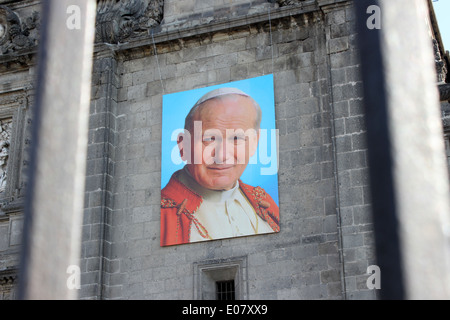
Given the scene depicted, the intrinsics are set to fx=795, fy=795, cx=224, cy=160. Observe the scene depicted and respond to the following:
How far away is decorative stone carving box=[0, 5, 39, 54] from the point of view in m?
21.0

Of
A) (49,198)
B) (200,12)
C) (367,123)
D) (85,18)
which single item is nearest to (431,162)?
(367,123)

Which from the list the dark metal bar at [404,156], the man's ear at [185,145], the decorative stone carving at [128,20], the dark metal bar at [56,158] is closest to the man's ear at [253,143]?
the man's ear at [185,145]

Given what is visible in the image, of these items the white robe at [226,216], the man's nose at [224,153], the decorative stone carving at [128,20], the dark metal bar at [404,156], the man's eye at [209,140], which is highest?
the decorative stone carving at [128,20]

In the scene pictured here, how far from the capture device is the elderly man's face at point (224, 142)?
1781cm

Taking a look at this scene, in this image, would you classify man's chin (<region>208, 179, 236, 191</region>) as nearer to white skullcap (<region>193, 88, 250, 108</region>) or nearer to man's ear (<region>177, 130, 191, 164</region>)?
man's ear (<region>177, 130, 191, 164</region>)

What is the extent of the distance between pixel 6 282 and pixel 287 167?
704 cm

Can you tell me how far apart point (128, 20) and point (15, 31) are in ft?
10.7

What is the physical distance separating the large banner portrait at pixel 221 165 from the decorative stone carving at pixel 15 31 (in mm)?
4884

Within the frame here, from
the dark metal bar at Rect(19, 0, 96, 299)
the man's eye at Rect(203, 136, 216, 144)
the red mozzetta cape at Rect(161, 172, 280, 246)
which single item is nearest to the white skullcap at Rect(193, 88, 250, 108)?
the man's eye at Rect(203, 136, 216, 144)

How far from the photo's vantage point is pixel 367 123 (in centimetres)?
698

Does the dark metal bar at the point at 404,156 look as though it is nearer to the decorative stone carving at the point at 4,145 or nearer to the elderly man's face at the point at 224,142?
the elderly man's face at the point at 224,142

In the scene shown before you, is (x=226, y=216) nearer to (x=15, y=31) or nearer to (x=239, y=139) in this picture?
(x=239, y=139)

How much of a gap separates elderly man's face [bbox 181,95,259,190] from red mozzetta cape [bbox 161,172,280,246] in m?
0.41

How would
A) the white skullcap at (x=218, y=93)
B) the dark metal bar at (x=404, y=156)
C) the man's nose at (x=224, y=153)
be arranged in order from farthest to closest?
1. the white skullcap at (x=218, y=93)
2. the man's nose at (x=224, y=153)
3. the dark metal bar at (x=404, y=156)
